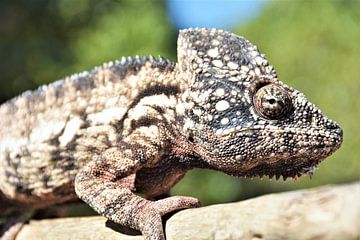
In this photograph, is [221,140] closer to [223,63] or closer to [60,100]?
[223,63]

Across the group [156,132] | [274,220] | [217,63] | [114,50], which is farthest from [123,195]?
[114,50]

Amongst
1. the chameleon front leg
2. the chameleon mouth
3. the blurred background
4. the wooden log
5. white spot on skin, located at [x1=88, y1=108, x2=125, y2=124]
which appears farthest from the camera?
the blurred background

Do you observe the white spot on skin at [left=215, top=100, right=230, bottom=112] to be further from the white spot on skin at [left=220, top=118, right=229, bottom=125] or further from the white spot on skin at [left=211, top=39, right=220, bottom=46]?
the white spot on skin at [left=211, top=39, right=220, bottom=46]

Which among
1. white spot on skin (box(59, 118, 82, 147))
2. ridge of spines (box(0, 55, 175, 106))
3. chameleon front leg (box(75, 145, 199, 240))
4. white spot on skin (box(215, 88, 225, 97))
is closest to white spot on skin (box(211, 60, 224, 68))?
white spot on skin (box(215, 88, 225, 97))

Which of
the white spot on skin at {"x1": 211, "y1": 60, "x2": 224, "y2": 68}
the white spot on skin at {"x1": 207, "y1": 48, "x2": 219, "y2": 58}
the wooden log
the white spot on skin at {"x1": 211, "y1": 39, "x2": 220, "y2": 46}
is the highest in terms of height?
the white spot on skin at {"x1": 211, "y1": 39, "x2": 220, "y2": 46}

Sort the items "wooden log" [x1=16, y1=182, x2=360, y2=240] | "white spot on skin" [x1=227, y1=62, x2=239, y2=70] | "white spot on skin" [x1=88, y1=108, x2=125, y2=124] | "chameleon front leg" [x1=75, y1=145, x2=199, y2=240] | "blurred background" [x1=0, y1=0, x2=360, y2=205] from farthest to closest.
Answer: "blurred background" [x1=0, y1=0, x2=360, y2=205], "white spot on skin" [x1=88, y1=108, x2=125, y2=124], "white spot on skin" [x1=227, y1=62, x2=239, y2=70], "chameleon front leg" [x1=75, y1=145, x2=199, y2=240], "wooden log" [x1=16, y1=182, x2=360, y2=240]

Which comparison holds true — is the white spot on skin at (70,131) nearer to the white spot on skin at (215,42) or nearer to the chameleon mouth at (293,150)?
the white spot on skin at (215,42)

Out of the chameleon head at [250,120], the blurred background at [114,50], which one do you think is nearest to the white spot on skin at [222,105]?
the chameleon head at [250,120]

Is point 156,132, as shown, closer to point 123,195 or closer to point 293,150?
point 123,195
